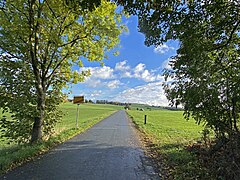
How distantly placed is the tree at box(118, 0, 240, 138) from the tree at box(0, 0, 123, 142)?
363 cm

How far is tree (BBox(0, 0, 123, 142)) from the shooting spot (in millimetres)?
8812

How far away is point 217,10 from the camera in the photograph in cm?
507

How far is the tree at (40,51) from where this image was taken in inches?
347

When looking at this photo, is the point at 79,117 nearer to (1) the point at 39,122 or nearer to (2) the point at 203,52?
(1) the point at 39,122

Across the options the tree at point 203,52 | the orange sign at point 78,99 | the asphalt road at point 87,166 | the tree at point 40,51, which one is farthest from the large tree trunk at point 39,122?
the orange sign at point 78,99

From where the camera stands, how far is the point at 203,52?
232 inches

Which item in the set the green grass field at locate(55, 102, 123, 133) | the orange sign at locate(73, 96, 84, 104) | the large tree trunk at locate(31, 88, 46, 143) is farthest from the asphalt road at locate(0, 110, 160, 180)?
the orange sign at locate(73, 96, 84, 104)

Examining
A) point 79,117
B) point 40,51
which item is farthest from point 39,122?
point 79,117

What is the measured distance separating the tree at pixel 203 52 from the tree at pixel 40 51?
3.63 metres

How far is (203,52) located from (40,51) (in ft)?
26.2

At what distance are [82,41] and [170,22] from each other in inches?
272

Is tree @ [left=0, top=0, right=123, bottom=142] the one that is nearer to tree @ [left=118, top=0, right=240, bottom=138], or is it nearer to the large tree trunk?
the large tree trunk

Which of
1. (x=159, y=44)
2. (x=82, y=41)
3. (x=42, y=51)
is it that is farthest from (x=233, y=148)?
A: (x=42, y=51)

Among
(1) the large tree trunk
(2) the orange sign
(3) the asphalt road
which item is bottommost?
(3) the asphalt road
